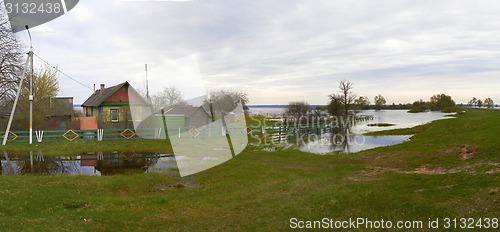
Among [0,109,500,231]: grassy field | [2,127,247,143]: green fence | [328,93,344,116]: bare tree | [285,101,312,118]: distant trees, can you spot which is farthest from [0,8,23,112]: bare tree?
[328,93,344,116]: bare tree

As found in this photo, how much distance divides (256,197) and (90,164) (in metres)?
14.6

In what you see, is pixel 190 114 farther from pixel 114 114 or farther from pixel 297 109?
pixel 297 109

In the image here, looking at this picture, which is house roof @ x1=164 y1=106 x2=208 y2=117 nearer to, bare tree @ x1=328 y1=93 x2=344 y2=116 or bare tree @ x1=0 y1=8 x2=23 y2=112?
bare tree @ x1=0 y1=8 x2=23 y2=112

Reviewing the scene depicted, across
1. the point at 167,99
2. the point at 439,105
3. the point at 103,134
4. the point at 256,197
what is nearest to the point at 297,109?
the point at 167,99

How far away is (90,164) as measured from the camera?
22500mm

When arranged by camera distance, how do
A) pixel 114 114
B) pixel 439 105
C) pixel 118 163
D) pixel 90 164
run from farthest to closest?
pixel 439 105 → pixel 114 114 → pixel 118 163 → pixel 90 164

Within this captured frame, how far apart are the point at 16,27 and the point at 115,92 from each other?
1870 cm

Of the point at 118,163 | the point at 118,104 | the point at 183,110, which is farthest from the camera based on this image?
the point at 183,110

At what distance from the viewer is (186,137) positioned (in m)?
38.1

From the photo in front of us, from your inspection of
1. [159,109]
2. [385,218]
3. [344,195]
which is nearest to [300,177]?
[344,195]

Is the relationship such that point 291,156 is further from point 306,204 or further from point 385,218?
point 385,218

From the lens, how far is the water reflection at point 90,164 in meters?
19.6

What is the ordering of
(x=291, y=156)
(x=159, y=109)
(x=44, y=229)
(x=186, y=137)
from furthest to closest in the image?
(x=159, y=109) → (x=186, y=137) → (x=291, y=156) → (x=44, y=229)

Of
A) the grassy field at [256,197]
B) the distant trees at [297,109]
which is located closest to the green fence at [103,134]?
the grassy field at [256,197]
